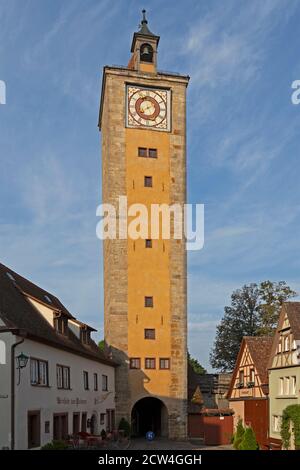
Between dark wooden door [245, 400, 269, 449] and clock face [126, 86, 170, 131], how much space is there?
77.4 ft

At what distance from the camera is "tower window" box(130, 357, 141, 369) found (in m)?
46.6

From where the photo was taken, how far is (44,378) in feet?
90.8

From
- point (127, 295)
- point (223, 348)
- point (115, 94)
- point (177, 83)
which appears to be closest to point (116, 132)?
point (115, 94)

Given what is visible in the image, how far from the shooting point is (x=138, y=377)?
152 ft

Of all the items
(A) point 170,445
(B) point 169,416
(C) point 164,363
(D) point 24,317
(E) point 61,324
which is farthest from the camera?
(C) point 164,363

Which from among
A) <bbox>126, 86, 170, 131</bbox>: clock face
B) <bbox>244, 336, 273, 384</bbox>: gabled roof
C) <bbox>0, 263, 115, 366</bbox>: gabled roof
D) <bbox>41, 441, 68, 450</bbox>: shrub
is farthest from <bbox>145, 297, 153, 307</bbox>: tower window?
<bbox>41, 441, 68, 450</bbox>: shrub

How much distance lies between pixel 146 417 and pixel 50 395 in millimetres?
27731

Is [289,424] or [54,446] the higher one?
[54,446]

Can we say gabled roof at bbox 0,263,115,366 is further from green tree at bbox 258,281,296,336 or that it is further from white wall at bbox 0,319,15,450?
green tree at bbox 258,281,296,336

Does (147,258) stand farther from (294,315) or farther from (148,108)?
(294,315)

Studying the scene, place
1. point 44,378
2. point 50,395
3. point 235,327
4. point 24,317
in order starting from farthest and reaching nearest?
point 235,327 → point 50,395 → point 44,378 → point 24,317

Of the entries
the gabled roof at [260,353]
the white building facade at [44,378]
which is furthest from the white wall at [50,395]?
the gabled roof at [260,353]

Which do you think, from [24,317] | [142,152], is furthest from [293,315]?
[142,152]

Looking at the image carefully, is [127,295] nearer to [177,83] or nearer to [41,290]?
[41,290]
